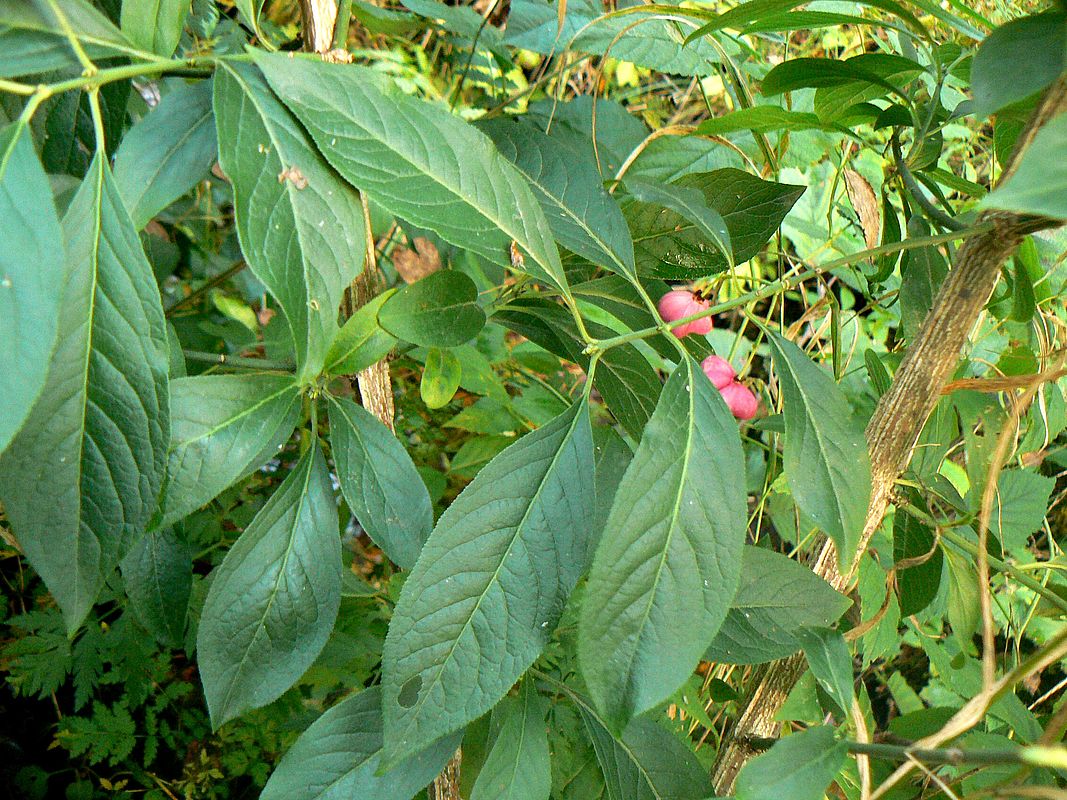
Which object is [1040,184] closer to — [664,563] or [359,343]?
[664,563]

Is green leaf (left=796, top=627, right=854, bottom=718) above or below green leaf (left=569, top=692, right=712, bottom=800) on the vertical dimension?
above

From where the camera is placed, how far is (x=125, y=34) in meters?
0.41

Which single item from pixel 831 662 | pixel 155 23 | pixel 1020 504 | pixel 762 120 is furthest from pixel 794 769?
pixel 1020 504

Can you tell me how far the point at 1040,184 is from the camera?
0.87ft

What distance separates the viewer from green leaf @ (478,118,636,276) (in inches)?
20.0

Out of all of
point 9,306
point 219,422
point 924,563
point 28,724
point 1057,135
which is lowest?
point 28,724

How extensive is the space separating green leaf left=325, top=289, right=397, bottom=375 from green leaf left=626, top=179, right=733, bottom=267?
7.0 inches

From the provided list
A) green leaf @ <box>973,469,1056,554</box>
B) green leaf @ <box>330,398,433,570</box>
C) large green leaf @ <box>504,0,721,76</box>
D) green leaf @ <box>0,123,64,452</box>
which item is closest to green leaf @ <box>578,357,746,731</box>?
green leaf @ <box>330,398,433,570</box>

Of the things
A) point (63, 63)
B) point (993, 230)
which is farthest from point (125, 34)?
point (993, 230)

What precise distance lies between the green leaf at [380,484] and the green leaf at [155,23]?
0.74 feet

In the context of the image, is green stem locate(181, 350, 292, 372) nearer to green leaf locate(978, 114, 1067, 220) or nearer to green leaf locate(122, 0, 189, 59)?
green leaf locate(122, 0, 189, 59)

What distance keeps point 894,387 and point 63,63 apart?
504 millimetres

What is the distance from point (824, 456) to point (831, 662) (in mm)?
125

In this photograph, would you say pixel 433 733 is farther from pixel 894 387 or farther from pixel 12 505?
pixel 894 387
